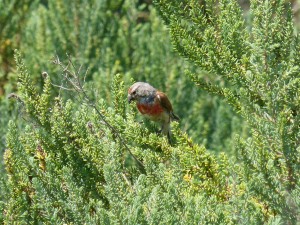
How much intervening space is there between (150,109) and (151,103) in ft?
0.28

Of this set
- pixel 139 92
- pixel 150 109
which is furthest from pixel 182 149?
pixel 139 92

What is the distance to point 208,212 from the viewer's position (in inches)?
114

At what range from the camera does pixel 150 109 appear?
5.24 meters

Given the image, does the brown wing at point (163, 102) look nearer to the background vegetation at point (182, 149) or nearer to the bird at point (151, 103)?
the bird at point (151, 103)

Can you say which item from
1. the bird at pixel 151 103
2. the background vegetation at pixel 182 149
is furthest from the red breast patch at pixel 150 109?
the background vegetation at pixel 182 149

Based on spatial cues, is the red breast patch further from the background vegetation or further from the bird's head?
the background vegetation

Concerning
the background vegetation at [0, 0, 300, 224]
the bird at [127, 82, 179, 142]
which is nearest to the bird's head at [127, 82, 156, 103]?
the bird at [127, 82, 179, 142]

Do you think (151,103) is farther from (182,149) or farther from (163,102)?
(182,149)

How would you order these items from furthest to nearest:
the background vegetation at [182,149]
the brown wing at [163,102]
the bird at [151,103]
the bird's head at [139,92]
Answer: the brown wing at [163,102]
the bird's head at [139,92]
the bird at [151,103]
the background vegetation at [182,149]

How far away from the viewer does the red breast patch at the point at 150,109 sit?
5.18 m

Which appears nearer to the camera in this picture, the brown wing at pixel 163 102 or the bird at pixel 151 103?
the bird at pixel 151 103

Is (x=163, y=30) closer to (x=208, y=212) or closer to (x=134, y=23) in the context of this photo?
(x=134, y=23)

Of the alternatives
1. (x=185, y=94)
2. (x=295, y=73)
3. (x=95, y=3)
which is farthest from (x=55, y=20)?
(x=295, y=73)

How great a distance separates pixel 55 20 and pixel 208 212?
4.46 metres
